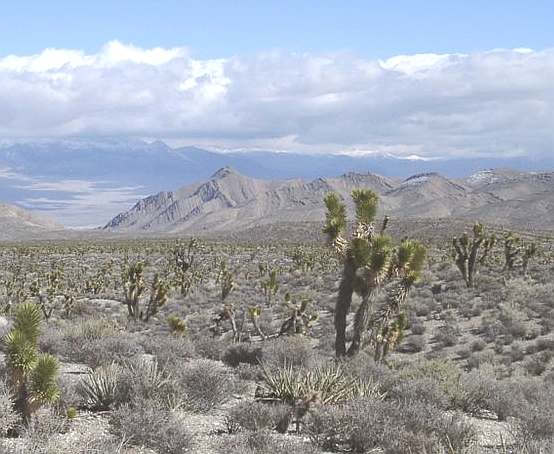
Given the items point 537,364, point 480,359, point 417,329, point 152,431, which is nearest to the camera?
point 152,431

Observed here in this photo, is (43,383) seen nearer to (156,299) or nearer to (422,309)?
(156,299)

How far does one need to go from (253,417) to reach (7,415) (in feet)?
9.30

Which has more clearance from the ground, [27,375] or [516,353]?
[27,375]

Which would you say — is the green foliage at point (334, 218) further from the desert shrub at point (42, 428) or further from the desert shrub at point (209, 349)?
the desert shrub at point (42, 428)

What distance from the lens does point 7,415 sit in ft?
26.2

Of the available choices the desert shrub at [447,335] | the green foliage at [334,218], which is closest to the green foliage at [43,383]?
the green foliage at [334,218]

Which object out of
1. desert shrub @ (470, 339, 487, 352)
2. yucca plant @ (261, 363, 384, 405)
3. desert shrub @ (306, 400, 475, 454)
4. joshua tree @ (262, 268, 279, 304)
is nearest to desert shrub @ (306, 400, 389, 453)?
desert shrub @ (306, 400, 475, 454)

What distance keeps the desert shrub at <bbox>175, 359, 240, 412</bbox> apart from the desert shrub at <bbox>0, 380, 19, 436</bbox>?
2.40 metres

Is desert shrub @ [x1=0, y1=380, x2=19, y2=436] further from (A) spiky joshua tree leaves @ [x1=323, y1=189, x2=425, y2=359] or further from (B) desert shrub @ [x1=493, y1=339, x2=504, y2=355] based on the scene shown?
(B) desert shrub @ [x1=493, y1=339, x2=504, y2=355]

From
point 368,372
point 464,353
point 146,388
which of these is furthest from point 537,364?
point 146,388

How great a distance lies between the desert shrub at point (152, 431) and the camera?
25.1ft

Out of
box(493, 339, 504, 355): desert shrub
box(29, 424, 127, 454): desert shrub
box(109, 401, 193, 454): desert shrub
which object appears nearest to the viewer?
box(29, 424, 127, 454): desert shrub

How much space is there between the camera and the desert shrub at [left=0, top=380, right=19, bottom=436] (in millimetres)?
7906

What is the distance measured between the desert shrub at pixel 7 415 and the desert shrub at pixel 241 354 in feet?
21.0
